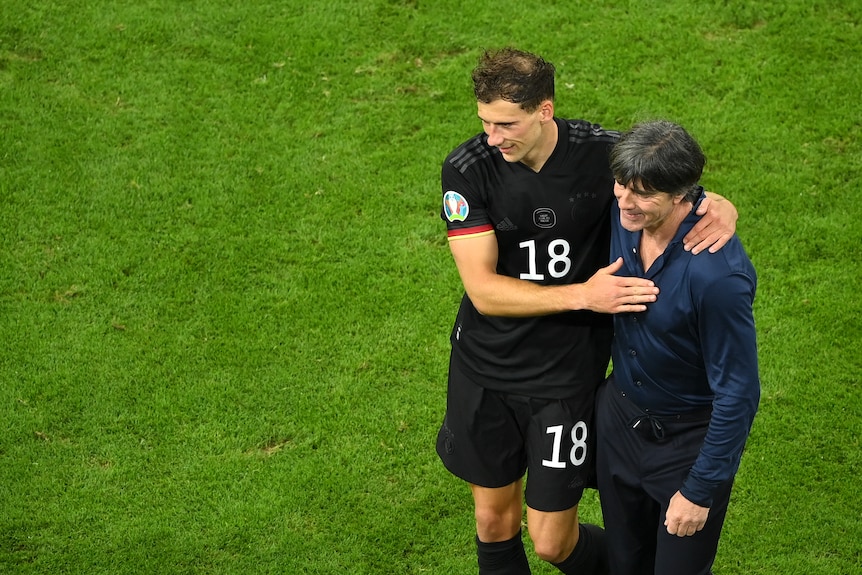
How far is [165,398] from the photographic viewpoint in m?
7.03

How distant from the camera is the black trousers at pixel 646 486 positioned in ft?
15.5

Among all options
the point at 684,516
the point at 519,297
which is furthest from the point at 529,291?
the point at 684,516

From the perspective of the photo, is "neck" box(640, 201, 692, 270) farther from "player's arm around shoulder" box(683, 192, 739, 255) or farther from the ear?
the ear

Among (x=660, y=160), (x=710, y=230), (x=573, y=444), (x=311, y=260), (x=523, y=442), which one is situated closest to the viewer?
(x=660, y=160)

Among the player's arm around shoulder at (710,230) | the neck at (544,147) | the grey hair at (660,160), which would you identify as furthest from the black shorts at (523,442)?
the grey hair at (660,160)

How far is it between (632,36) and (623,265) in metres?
4.87

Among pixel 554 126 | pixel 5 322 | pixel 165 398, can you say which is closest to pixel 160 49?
pixel 5 322

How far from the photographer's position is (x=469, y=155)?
502cm

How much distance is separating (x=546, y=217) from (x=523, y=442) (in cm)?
111

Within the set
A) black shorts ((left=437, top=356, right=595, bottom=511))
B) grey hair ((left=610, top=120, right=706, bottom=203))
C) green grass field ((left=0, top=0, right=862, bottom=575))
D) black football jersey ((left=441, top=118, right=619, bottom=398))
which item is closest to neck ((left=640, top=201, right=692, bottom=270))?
grey hair ((left=610, top=120, right=706, bottom=203))

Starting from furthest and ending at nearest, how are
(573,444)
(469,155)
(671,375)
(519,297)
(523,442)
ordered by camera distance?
(523,442), (573,444), (469,155), (519,297), (671,375)

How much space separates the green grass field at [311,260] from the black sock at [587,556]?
18.6 inches

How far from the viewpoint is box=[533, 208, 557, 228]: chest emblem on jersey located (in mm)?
4965

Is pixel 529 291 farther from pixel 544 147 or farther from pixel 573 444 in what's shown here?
pixel 573 444
